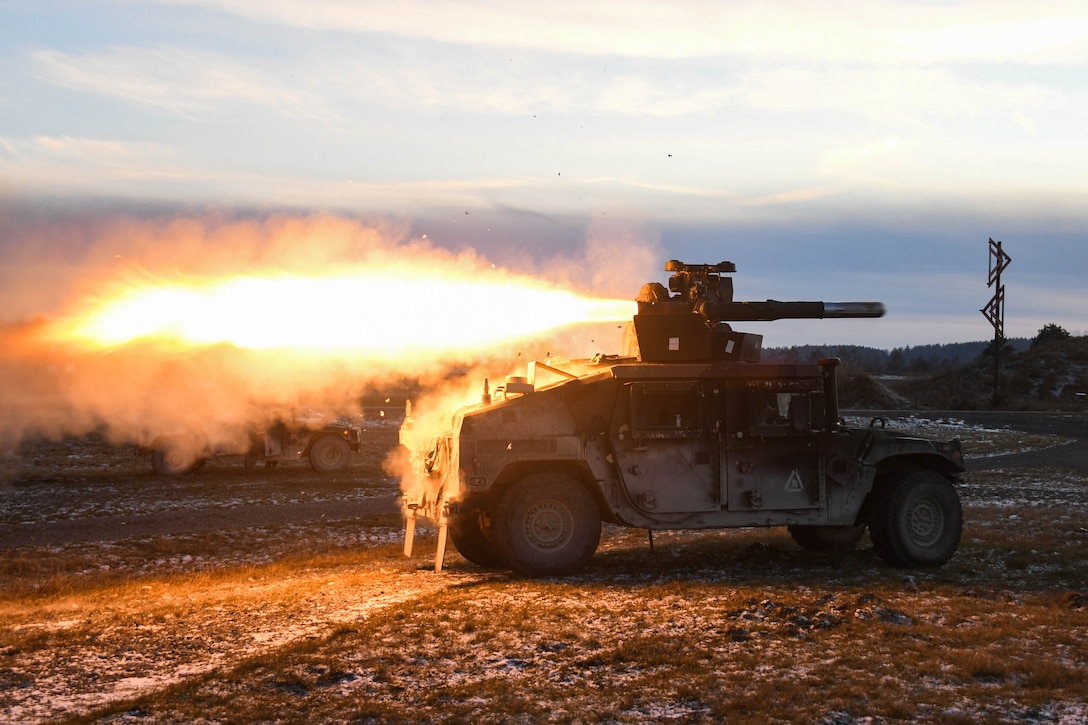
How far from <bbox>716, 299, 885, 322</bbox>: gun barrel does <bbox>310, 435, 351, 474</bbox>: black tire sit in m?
17.5

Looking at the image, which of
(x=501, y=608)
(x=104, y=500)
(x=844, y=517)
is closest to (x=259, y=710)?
(x=501, y=608)

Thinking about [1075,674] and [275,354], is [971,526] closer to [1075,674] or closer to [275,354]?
[1075,674]

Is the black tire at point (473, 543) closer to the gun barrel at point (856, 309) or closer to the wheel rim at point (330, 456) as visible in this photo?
the gun barrel at point (856, 309)

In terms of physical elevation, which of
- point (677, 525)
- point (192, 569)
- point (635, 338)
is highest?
point (635, 338)

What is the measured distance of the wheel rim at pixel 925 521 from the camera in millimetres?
13375

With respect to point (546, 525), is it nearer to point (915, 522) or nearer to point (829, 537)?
point (829, 537)

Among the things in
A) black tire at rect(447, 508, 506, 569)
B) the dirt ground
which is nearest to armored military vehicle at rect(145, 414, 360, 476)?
the dirt ground

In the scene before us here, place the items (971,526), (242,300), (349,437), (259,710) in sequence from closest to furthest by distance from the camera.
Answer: (259,710), (971,526), (242,300), (349,437)

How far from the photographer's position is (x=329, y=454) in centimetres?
2981

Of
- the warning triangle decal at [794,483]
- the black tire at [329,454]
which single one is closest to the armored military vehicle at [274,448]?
the black tire at [329,454]

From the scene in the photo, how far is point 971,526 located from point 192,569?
12.3 metres

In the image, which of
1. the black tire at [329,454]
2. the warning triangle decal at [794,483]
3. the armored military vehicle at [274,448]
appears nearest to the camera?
the warning triangle decal at [794,483]

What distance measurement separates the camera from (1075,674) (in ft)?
27.2

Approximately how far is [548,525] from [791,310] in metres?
4.68
